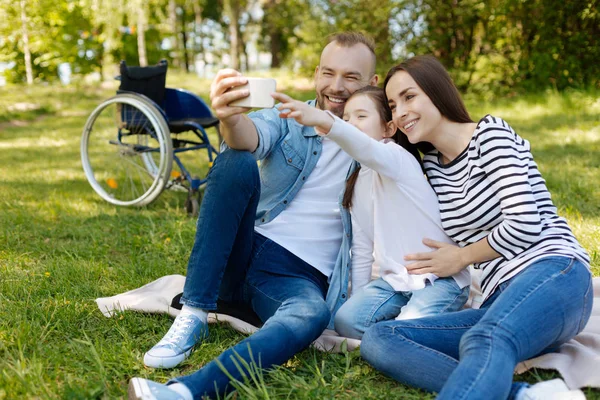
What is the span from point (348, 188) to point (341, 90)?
0.40 metres

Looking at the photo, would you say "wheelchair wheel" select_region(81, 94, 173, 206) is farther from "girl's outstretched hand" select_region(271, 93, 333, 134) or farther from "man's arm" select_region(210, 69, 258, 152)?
"girl's outstretched hand" select_region(271, 93, 333, 134)

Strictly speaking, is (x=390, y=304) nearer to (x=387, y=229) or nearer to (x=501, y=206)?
(x=387, y=229)

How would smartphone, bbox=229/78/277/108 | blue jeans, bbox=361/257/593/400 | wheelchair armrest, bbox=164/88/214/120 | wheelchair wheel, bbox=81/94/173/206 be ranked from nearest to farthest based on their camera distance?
blue jeans, bbox=361/257/593/400, smartphone, bbox=229/78/277/108, wheelchair wheel, bbox=81/94/173/206, wheelchair armrest, bbox=164/88/214/120

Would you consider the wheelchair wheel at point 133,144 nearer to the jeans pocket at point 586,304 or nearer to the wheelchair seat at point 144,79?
the wheelchair seat at point 144,79

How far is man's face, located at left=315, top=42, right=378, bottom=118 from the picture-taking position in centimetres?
229

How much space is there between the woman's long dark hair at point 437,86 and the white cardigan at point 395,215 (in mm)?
188

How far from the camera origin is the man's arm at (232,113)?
175 centimetres

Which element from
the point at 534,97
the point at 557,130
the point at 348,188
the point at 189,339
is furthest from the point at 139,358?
the point at 534,97

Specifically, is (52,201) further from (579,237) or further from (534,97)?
(534,97)

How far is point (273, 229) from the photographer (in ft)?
7.16

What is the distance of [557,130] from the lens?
20.1 ft

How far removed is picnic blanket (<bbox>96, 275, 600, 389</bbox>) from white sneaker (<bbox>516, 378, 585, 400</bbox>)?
5.4 inches

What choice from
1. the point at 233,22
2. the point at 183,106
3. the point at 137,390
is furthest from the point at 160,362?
the point at 233,22

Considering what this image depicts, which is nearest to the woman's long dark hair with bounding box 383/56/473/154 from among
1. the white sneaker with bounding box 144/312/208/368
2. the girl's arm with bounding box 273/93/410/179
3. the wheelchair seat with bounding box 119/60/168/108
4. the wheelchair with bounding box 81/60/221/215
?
the girl's arm with bounding box 273/93/410/179
